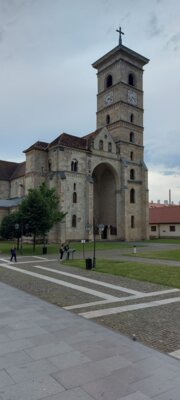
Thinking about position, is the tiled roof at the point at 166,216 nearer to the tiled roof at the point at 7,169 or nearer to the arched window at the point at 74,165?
the arched window at the point at 74,165

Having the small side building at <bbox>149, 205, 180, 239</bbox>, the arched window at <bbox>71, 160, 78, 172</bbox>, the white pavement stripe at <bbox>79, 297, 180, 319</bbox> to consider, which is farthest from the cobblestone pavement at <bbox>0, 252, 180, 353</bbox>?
the small side building at <bbox>149, 205, 180, 239</bbox>

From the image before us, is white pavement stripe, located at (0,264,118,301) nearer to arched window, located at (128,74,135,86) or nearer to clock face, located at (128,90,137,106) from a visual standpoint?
clock face, located at (128,90,137,106)

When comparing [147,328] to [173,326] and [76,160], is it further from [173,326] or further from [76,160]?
[76,160]

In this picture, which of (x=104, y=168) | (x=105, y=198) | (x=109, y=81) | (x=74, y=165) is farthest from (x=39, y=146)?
(x=109, y=81)

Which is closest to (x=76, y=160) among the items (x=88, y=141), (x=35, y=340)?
(x=88, y=141)

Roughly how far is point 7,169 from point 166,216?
31.7 meters

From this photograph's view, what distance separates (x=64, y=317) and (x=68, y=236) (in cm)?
3355

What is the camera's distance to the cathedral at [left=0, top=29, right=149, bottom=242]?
41.7m

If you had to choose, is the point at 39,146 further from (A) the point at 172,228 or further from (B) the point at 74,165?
(A) the point at 172,228

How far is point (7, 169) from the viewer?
57.5 m

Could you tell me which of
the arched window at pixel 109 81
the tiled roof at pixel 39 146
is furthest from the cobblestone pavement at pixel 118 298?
the arched window at pixel 109 81

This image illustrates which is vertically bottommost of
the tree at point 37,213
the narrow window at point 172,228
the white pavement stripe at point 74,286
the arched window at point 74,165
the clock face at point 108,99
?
the white pavement stripe at point 74,286

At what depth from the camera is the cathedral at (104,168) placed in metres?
41.7

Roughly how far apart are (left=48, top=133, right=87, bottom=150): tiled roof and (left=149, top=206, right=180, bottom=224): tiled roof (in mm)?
20827
